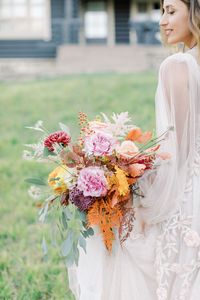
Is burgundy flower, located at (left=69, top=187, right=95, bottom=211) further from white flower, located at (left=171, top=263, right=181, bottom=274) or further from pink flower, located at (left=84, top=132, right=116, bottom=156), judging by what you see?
white flower, located at (left=171, top=263, right=181, bottom=274)

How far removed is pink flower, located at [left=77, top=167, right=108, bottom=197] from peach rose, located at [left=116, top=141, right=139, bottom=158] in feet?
Result: 0.39

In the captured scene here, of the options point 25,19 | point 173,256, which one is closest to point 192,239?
point 173,256

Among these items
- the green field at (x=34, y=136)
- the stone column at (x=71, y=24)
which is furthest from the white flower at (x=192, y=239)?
the stone column at (x=71, y=24)

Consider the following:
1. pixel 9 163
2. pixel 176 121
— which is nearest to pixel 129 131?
pixel 176 121

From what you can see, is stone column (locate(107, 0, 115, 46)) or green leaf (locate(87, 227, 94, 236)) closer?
green leaf (locate(87, 227, 94, 236))

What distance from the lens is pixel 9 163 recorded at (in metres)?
8.45

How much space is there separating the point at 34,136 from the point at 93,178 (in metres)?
7.47

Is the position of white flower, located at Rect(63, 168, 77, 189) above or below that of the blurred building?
above

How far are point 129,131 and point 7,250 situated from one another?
2734 mm

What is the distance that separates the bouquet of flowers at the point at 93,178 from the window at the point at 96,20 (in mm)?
19918

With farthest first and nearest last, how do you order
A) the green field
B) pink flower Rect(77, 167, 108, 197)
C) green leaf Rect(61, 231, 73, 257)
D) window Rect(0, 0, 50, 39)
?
window Rect(0, 0, 50, 39), the green field, green leaf Rect(61, 231, 73, 257), pink flower Rect(77, 167, 108, 197)

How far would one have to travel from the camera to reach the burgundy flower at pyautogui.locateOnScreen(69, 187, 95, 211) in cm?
258

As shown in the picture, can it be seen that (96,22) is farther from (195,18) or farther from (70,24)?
(195,18)

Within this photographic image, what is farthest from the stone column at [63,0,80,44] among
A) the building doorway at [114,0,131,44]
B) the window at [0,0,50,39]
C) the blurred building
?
the building doorway at [114,0,131,44]
